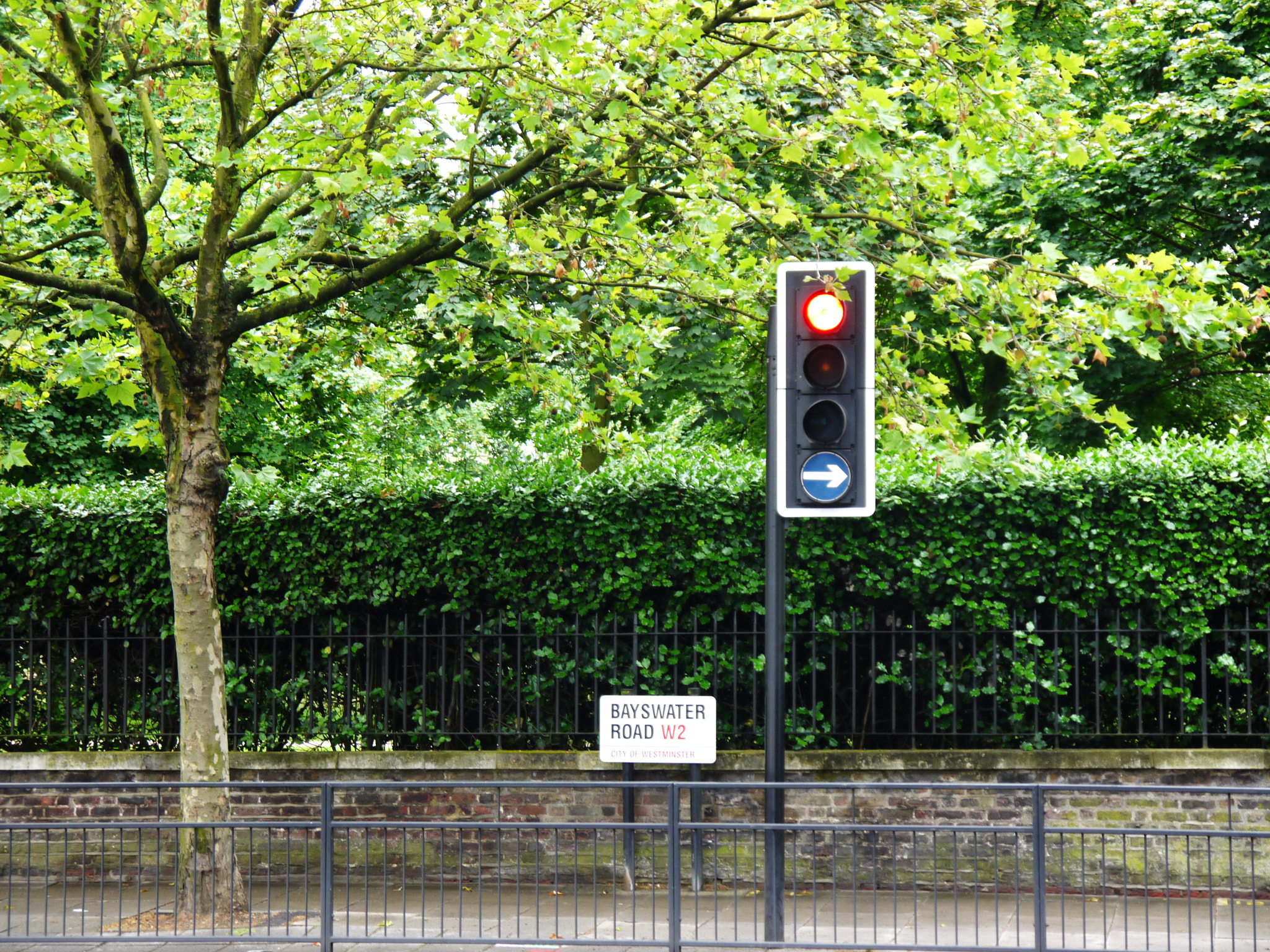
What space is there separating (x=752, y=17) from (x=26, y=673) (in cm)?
809

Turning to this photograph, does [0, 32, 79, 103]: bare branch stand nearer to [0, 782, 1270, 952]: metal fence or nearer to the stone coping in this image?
[0, 782, 1270, 952]: metal fence

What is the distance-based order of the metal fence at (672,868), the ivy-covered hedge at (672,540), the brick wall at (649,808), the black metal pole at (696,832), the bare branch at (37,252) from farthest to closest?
the ivy-covered hedge at (672,540), the bare branch at (37,252), the brick wall at (649,808), the black metal pole at (696,832), the metal fence at (672,868)

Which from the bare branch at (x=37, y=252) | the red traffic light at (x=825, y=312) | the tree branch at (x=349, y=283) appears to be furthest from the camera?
the bare branch at (x=37, y=252)

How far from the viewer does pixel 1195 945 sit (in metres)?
7.59

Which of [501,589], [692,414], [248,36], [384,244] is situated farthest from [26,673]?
[692,414]

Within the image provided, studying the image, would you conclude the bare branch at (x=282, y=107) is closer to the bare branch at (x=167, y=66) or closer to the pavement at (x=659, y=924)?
the bare branch at (x=167, y=66)

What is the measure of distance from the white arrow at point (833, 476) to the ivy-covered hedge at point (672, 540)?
2.59m

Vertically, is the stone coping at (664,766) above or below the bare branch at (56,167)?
below

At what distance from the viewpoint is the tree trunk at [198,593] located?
8.53 m

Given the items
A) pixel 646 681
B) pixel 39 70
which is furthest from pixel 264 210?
pixel 646 681

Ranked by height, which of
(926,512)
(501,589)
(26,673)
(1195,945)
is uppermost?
(926,512)

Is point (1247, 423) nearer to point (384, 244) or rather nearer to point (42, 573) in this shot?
point (384, 244)

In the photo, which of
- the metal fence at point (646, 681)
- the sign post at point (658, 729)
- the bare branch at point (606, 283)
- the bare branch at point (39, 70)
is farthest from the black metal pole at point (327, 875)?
the bare branch at point (39, 70)

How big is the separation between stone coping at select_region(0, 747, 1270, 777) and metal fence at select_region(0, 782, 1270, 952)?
0.70 ft
